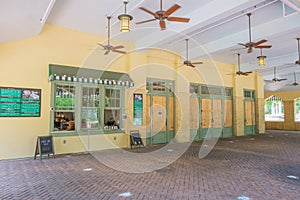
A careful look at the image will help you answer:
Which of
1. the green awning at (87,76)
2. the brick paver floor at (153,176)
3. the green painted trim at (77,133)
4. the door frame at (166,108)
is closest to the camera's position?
the brick paver floor at (153,176)

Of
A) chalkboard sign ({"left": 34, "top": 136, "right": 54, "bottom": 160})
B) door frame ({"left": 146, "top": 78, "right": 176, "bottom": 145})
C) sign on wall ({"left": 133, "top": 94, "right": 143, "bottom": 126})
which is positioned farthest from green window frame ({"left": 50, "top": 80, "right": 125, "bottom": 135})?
door frame ({"left": 146, "top": 78, "right": 176, "bottom": 145})

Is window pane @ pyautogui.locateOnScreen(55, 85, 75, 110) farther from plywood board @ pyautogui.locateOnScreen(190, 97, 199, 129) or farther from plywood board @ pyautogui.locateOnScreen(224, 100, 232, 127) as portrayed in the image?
plywood board @ pyautogui.locateOnScreen(224, 100, 232, 127)

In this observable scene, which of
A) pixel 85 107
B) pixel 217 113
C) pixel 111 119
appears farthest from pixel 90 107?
pixel 217 113

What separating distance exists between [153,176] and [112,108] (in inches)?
152

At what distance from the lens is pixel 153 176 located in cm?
480

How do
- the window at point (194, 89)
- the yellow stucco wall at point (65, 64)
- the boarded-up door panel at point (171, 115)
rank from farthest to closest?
1. the window at point (194, 89)
2. the boarded-up door panel at point (171, 115)
3. the yellow stucco wall at point (65, 64)

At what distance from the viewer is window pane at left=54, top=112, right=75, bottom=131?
7.06 metres

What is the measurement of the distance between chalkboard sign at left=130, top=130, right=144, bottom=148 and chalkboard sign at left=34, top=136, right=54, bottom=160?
2689 mm

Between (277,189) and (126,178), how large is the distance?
2779mm

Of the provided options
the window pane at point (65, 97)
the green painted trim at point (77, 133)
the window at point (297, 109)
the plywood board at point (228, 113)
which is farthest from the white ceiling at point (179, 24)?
the window at point (297, 109)

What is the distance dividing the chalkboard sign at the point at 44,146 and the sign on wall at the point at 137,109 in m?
3.07

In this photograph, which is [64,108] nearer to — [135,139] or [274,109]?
[135,139]

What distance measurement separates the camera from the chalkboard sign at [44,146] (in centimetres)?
638

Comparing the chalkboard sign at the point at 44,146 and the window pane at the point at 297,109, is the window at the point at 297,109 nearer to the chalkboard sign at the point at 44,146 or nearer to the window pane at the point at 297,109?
the window pane at the point at 297,109
